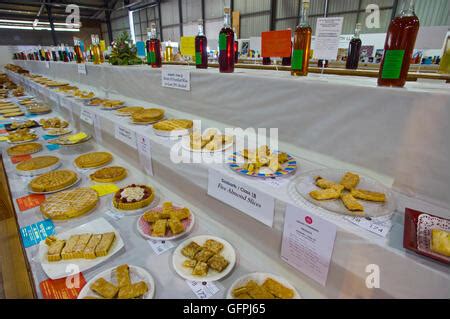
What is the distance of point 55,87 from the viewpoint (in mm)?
2916

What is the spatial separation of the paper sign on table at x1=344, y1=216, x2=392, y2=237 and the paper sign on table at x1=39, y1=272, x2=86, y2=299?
808 mm

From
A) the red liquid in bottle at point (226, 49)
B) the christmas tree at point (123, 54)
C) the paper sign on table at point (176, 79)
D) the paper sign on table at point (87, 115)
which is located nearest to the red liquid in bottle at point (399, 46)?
the red liquid in bottle at point (226, 49)

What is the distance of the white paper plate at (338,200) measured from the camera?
0.58m

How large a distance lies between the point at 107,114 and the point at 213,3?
1051 centimetres

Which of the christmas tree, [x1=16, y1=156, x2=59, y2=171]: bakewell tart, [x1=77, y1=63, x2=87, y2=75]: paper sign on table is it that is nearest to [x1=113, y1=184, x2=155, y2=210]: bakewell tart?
[x1=16, y1=156, x2=59, y2=171]: bakewell tart

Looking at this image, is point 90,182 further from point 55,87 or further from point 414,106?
point 55,87

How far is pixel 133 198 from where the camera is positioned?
44.0 inches

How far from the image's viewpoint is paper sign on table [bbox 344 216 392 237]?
20.5 inches

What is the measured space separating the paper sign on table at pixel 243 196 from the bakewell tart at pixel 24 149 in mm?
1624

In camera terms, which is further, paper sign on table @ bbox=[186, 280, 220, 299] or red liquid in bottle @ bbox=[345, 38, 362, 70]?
red liquid in bottle @ bbox=[345, 38, 362, 70]

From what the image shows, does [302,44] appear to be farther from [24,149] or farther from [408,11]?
[24,149]

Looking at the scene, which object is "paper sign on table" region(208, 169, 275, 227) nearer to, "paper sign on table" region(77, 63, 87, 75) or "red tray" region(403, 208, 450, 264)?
"red tray" region(403, 208, 450, 264)

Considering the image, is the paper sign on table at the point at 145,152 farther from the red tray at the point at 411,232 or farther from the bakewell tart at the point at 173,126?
the red tray at the point at 411,232

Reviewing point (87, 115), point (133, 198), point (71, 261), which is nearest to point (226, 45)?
point (133, 198)
